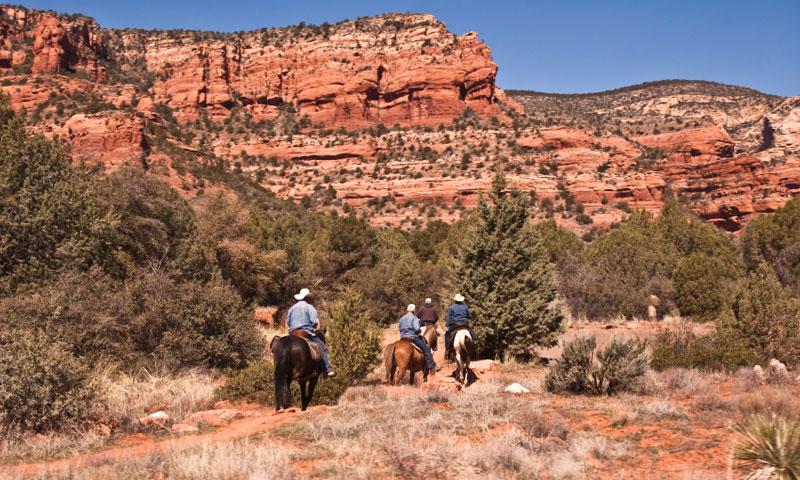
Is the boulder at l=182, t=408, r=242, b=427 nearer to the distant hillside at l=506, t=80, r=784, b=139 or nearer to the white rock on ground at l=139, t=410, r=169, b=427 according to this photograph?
the white rock on ground at l=139, t=410, r=169, b=427

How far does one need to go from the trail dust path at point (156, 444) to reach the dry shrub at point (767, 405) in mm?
6804

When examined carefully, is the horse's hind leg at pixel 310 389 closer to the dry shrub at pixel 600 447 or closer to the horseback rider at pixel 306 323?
the horseback rider at pixel 306 323

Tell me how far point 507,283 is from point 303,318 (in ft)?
31.0

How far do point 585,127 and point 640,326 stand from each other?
64.9 meters

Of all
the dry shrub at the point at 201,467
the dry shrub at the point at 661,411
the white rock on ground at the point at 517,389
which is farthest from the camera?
the white rock on ground at the point at 517,389

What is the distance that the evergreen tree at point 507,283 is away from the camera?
1855cm

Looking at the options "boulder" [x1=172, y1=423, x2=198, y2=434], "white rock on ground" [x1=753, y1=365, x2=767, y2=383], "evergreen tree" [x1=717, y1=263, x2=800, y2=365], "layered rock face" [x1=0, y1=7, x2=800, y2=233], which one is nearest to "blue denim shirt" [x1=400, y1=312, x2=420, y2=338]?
"boulder" [x1=172, y1=423, x2=198, y2=434]

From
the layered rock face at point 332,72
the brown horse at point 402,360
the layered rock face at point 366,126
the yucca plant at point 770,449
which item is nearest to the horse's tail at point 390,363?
the brown horse at point 402,360

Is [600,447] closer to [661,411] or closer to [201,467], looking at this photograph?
[661,411]

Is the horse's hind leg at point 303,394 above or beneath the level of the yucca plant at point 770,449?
beneath

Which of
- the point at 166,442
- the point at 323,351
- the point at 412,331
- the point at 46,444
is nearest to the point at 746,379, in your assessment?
the point at 412,331

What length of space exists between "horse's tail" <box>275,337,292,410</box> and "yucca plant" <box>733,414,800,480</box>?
22.5 feet

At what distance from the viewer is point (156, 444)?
8.45 metres

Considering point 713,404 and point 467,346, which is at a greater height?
point 467,346
